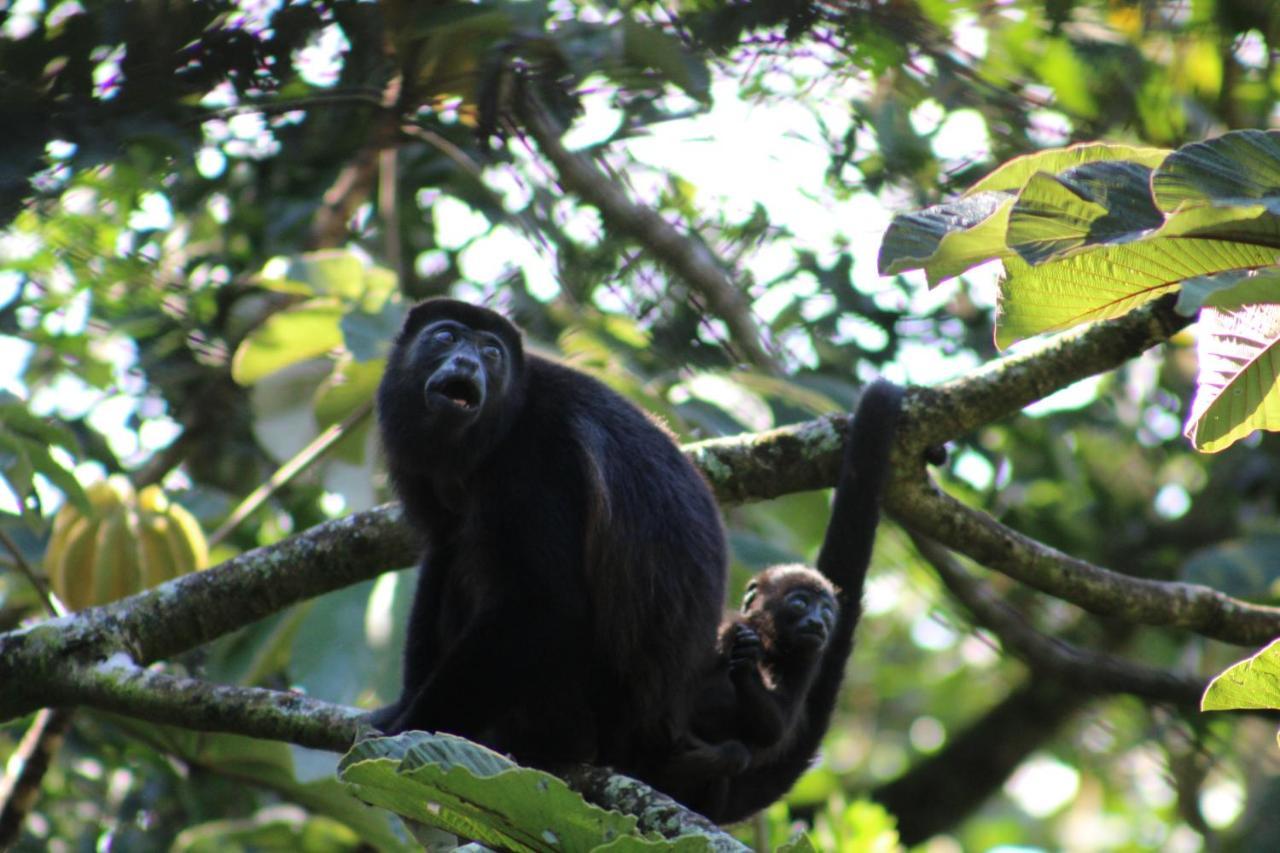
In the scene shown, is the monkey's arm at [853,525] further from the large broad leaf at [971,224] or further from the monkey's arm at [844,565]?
the large broad leaf at [971,224]

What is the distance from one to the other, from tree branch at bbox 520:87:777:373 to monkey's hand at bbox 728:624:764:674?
4.60 ft

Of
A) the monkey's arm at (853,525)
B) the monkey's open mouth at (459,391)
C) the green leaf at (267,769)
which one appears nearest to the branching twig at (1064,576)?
the monkey's arm at (853,525)

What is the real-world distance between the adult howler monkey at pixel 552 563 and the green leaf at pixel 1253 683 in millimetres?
1494

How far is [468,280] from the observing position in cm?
652

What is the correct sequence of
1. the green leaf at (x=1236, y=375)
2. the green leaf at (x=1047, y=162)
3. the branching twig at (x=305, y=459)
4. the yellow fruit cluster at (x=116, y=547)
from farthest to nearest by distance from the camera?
the branching twig at (x=305, y=459), the yellow fruit cluster at (x=116, y=547), the green leaf at (x=1047, y=162), the green leaf at (x=1236, y=375)

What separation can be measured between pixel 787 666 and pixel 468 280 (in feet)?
10.3

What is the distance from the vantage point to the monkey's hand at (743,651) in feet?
12.7

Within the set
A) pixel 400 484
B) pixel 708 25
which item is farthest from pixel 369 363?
pixel 708 25

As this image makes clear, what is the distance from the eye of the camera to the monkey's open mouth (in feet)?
12.2

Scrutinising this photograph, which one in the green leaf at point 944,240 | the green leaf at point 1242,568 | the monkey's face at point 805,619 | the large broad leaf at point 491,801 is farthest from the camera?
the green leaf at point 1242,568

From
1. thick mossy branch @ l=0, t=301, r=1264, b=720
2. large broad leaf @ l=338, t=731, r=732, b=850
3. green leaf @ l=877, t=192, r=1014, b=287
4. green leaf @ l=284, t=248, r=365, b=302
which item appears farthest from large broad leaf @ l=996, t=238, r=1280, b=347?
green leaf @ l=284, t=248, r=365, b=302

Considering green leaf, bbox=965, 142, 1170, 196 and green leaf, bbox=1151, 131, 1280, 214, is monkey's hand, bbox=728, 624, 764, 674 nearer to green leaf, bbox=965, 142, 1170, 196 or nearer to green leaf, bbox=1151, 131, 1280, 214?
green leaf, bbox=965, 142, 1170, 196

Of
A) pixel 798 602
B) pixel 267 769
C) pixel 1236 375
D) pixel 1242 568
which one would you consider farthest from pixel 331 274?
pixel 1242 568

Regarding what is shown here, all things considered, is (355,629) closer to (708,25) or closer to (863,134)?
(708,25)
